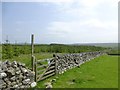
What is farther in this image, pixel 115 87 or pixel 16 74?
pixel 115 87

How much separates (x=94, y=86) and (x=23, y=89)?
3.23m

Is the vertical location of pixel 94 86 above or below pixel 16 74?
below

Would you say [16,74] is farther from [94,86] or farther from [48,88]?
[94,86]

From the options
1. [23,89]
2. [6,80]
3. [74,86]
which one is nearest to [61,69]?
[74,86]

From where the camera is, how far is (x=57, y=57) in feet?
48.2

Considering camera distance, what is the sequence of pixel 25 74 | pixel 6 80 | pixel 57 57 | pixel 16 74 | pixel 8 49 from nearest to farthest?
pixel 6 80
pixel 16 74
pixel 25 74
pixel 57 57
pixel 8 49

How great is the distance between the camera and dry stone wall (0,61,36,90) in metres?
8.27

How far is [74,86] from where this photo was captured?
10.1 m

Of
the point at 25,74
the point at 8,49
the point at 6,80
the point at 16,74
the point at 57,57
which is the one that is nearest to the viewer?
the point at 6,80

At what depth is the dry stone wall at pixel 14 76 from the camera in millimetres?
8273

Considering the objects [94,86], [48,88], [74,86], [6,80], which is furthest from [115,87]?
[6,80]

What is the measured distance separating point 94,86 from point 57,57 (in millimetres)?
4886

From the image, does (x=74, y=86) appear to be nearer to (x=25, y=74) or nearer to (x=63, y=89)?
(x=63, y=89)

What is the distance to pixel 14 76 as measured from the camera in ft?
28.9
